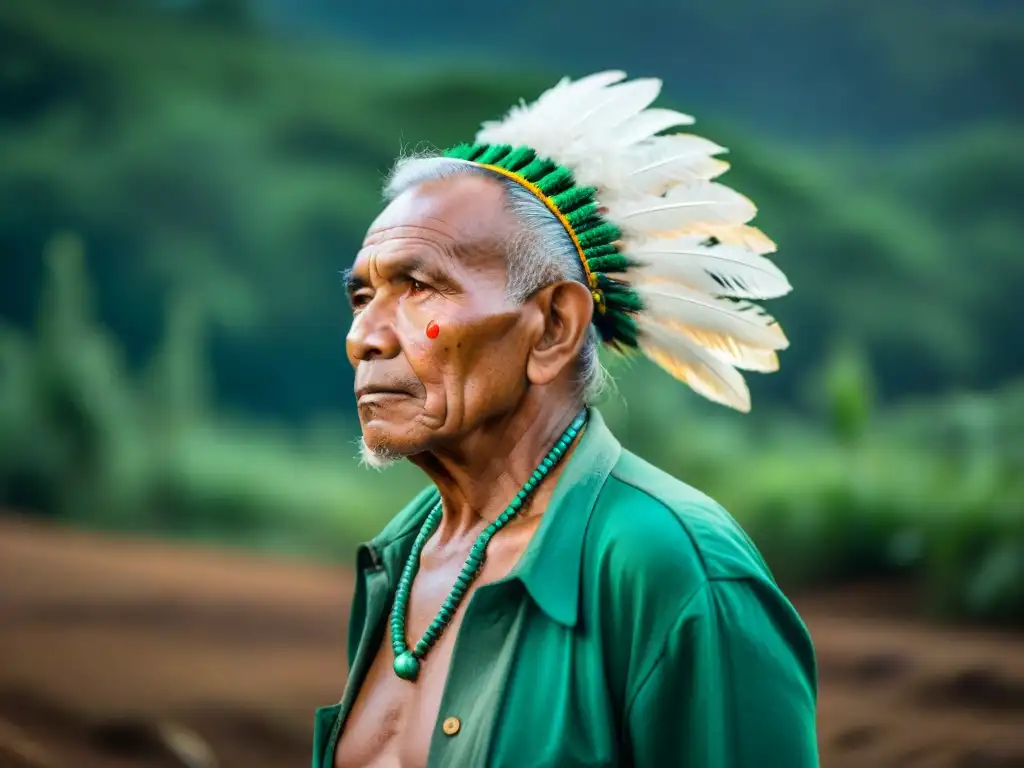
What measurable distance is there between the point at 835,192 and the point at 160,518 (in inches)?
164

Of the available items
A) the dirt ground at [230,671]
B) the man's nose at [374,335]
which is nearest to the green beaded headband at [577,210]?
the man's nose at [374,335]

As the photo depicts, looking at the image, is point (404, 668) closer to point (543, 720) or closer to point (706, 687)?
point (543, 720)

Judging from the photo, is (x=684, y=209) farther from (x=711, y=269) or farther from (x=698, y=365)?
(x=698, y=365)

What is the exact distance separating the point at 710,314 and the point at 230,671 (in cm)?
403

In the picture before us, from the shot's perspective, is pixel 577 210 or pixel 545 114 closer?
pixel 577 210

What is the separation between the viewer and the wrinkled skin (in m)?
1.74

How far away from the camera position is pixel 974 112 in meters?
6.48

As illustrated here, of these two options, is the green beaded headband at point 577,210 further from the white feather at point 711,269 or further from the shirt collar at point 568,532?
the shirt collar at point 568,532

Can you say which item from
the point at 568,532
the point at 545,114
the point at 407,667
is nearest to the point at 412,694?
the point at 407,667

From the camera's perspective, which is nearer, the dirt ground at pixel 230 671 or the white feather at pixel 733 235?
the white feather at pixel 733 235

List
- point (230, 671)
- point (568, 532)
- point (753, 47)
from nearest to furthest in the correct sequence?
point (568, 532) < point (230, 671) < point (753, 47)

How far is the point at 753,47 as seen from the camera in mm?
7016

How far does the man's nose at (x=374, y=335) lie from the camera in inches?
68.9

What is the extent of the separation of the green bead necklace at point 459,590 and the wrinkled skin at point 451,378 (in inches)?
0.5
